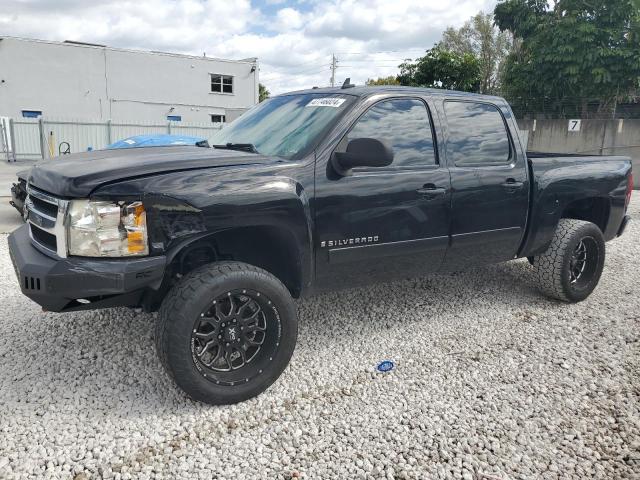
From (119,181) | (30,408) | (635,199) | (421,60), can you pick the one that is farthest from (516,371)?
(421,60)

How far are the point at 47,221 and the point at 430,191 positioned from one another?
2425 mm

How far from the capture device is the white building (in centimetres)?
2923

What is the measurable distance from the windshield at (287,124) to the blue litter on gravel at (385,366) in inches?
59.1

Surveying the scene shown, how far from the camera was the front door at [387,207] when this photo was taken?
127 inches

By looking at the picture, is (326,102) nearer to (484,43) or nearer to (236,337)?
(236,337)

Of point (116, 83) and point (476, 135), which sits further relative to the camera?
point (116, 83)

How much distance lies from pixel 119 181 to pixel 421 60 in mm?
24689

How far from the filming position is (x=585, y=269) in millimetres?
4777

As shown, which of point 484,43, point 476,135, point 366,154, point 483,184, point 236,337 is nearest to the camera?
point 236,337

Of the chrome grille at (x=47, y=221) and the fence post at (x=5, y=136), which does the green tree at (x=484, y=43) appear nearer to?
the fence post at (x=5, y=136)

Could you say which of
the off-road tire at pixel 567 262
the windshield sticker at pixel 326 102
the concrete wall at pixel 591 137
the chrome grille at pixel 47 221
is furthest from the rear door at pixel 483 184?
the concrete wall at pixel 591 137

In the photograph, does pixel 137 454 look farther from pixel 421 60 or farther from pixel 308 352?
pixel 421 60

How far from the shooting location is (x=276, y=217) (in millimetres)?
2949

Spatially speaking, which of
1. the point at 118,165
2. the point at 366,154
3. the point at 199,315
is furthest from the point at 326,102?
the point at 199,315
